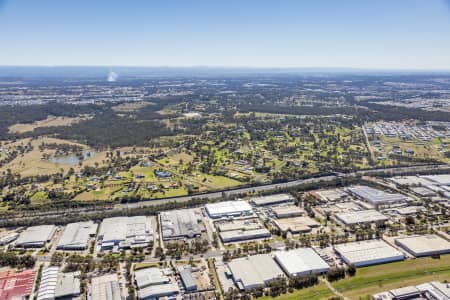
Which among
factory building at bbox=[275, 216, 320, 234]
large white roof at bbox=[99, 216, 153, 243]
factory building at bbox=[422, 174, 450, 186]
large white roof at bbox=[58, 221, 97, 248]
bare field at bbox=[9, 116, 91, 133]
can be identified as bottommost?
large white roof at bbox=[58, 221, 97, 248]

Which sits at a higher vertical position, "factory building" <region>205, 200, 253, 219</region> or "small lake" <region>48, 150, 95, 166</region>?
"small lake" <region>48, 150, 95, 166</region>

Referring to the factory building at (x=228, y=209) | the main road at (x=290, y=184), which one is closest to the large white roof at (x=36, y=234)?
the main road at (x=290, y=184)

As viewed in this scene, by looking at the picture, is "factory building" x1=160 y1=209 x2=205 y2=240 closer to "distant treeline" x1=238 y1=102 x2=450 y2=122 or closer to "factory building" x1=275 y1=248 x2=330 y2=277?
"factory building" x1=275 y1=248 x2=330 y2=277

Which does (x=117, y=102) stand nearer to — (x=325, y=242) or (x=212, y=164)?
(x=212, y=164)

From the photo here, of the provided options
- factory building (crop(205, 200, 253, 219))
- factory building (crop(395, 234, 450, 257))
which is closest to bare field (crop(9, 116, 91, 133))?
factory building (crop(205, 200, 253, 219))

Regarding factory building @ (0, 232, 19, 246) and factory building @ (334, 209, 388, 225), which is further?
factory building @ (334, 209, 388, 225)

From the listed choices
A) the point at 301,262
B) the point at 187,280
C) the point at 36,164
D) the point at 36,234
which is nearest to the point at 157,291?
the point at 187,280

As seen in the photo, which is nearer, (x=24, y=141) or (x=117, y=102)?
(x=24, y=141)

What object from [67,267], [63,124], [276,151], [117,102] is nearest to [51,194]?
[67,267]
